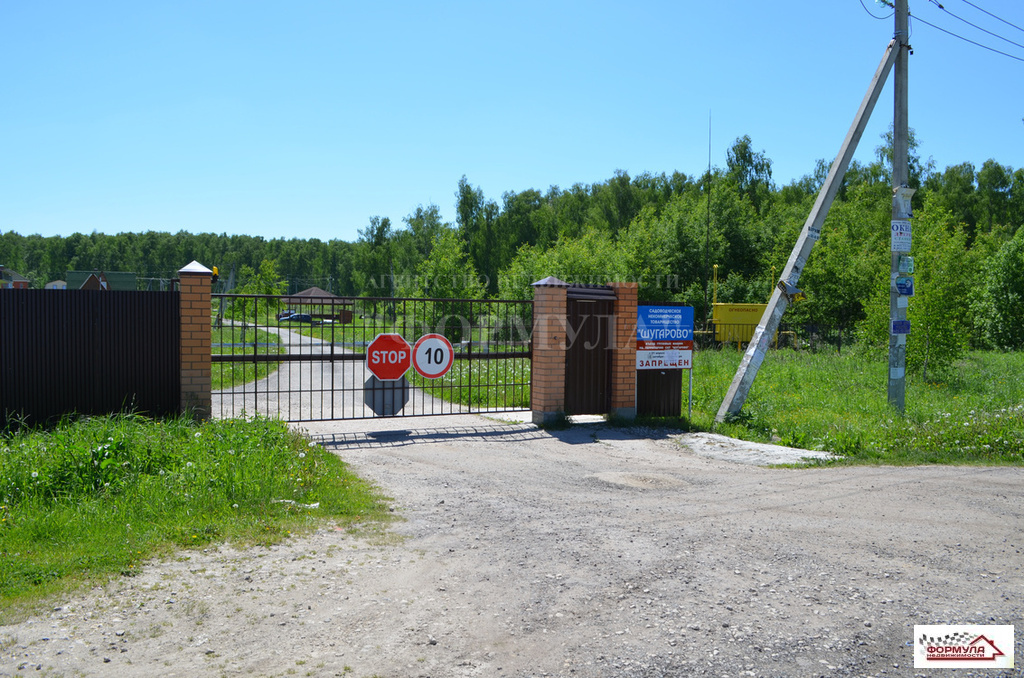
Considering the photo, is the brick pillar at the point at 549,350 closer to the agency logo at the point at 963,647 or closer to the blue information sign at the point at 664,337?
the blue information sign at the point at 664,337

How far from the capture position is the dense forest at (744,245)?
29.3m

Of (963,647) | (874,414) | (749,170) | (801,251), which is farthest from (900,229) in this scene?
(749,170)

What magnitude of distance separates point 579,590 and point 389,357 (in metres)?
6.54

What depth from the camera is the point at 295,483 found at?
7.02 meters

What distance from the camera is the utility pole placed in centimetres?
1182

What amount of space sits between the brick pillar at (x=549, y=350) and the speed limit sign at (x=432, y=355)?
1.46m

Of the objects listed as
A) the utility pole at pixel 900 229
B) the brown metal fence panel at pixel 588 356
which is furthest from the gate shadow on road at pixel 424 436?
the utility pole at pixel 900 229

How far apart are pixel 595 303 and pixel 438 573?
23.6 ft

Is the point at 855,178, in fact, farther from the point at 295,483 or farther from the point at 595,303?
the point at 295,483

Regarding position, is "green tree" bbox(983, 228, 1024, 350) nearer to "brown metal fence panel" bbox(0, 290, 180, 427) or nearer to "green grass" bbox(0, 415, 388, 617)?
"green grass" bbox(0, 415, 388, 617)

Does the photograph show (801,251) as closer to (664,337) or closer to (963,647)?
(664,337)

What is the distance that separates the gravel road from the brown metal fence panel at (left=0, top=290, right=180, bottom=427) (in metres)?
3.74

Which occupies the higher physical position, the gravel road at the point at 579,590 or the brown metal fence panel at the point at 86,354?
the brown metal fence panel at the point at 86,354

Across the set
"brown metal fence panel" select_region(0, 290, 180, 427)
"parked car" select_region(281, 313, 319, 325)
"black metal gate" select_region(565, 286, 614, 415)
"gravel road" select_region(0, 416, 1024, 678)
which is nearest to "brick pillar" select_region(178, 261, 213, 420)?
A: "brown metal fence panel" select_region(0, 290, 180, 427)
